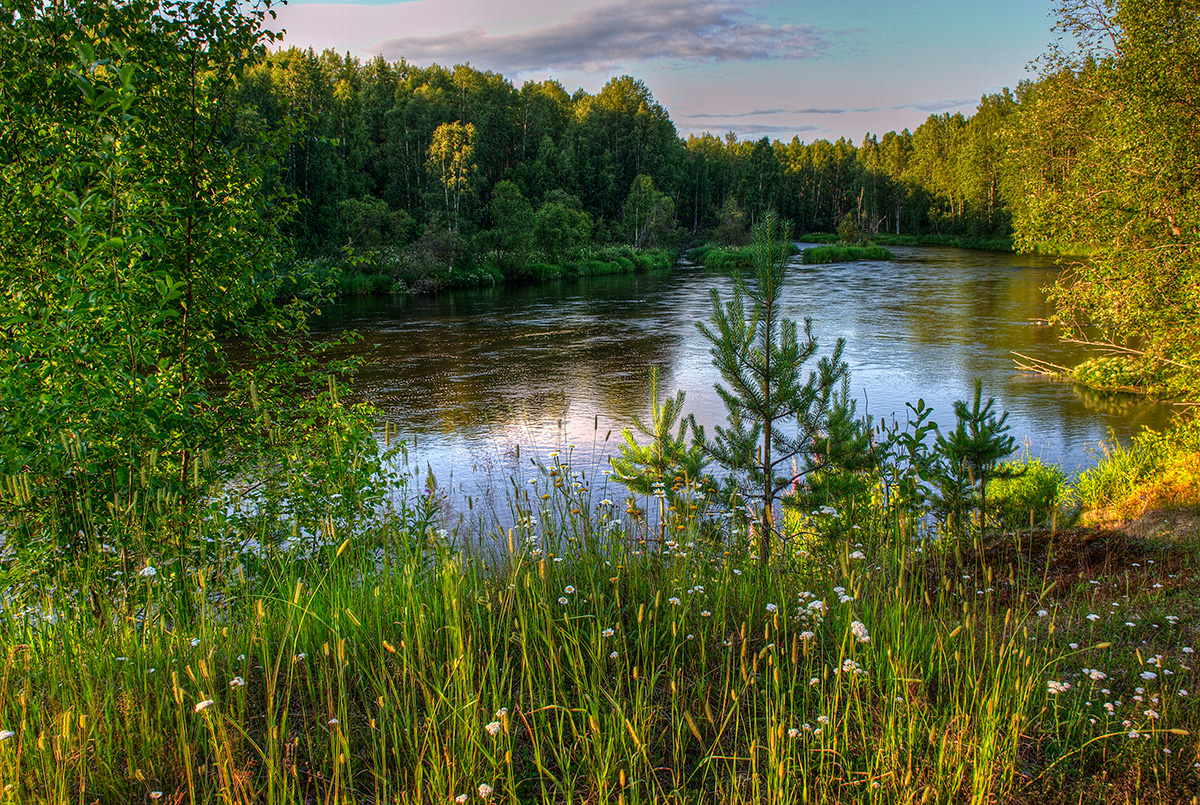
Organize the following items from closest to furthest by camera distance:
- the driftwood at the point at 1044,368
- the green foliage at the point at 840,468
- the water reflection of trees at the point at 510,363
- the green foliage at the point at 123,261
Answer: the green foliage at the point at 123,261
the green foliage at the point at 840,468
the water reflection of trees at the point at 510,363
the driftwood at the point at 1044,368

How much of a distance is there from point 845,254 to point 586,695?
208 ft

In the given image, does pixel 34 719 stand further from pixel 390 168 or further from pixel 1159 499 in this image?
pixel 390 168

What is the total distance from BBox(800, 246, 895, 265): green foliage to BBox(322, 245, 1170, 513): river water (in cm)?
2100

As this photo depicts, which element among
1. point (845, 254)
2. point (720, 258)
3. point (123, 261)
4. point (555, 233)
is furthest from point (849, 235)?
point (123, 261)

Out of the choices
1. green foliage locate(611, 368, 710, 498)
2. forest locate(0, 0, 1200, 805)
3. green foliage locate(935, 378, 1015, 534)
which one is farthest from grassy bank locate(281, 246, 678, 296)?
green foliage locate(935, 378, 1015, 534)

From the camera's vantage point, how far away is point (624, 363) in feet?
68.4

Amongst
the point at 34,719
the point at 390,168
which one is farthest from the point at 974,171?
the point at 34,719

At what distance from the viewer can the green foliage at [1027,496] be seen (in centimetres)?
673

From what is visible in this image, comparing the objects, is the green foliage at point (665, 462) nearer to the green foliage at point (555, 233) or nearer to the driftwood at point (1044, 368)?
the driftwood at point (1044, 368)

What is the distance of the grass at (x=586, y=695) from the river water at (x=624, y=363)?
4.76 feet

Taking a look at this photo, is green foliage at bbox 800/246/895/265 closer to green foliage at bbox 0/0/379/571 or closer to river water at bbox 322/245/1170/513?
river water at bbox 322/245/1170/513

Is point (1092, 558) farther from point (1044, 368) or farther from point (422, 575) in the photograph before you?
point (1044, 368)

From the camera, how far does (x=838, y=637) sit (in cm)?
320

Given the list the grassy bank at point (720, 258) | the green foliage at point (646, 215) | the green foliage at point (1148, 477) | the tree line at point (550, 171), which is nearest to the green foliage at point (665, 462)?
the green foliage at point (1148, 477)
